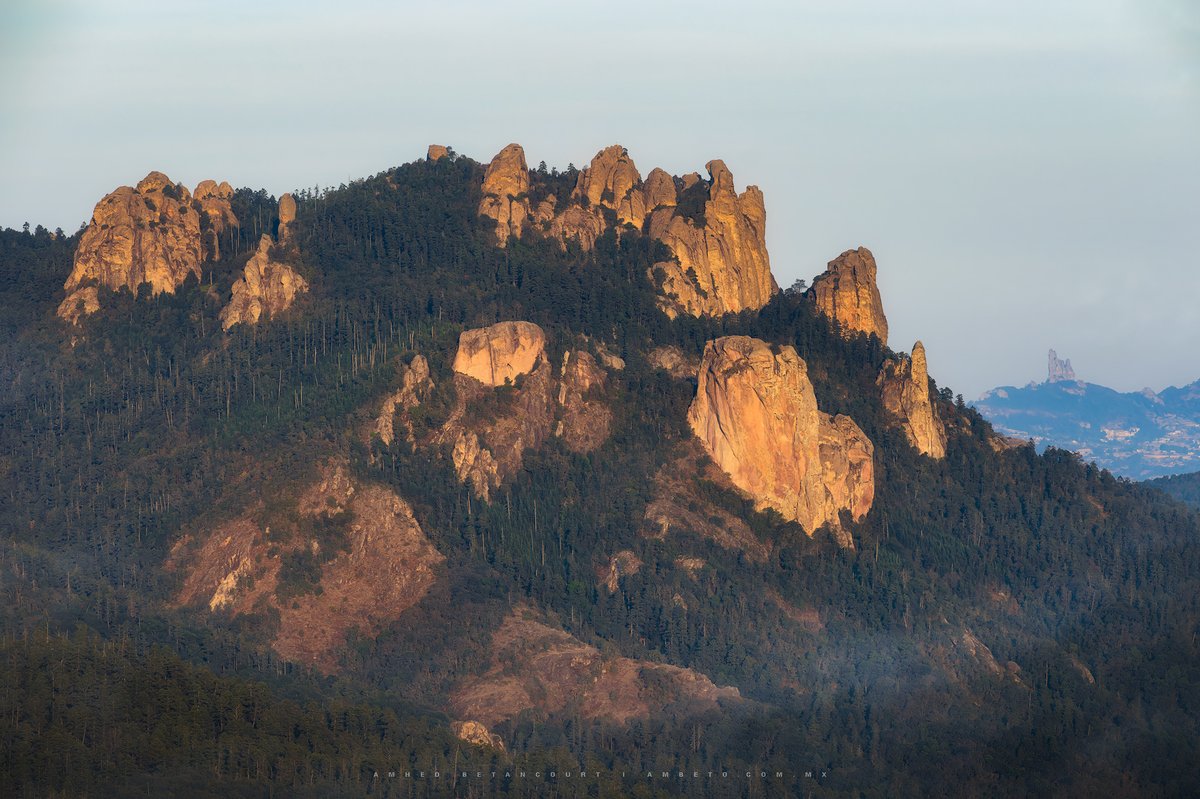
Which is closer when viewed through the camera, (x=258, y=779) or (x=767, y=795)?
(x=258, y=779)

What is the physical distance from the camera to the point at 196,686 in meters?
195

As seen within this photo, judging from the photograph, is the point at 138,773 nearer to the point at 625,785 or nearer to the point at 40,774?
the point at 40,774

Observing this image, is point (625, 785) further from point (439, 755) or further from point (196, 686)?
point (196, 686)

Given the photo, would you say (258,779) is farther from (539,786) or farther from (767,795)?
(767,795)

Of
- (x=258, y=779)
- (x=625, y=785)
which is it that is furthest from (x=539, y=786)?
(x=258, y=779)

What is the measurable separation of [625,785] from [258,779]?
28.9 m

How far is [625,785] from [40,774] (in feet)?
147

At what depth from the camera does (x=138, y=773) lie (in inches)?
7210

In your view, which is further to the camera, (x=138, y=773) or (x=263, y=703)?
(x=263, y=703)

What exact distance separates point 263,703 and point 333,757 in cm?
843

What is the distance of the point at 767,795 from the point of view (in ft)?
651

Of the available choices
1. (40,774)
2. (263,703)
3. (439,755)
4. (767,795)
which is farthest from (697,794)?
(40,774)

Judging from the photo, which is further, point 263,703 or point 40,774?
point 263,703

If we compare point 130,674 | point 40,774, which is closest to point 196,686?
point 130,674
